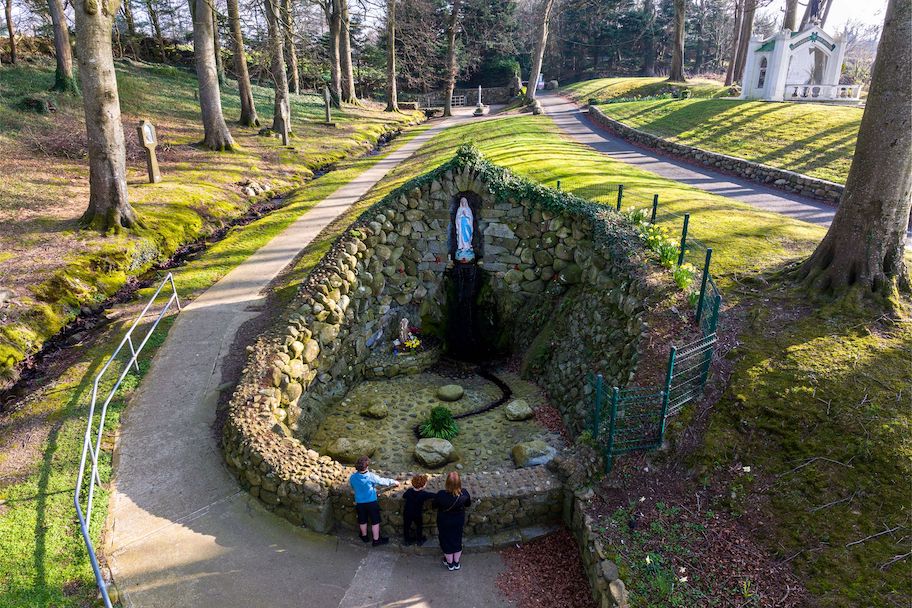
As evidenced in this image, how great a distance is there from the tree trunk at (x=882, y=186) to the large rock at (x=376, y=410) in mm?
9038

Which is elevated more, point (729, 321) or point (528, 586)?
point (729, 321)

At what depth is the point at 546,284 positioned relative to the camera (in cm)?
1405

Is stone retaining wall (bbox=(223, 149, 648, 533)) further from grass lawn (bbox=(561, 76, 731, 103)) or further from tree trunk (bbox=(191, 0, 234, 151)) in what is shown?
grass lawn (bbox=(561, 76, 731, 103))

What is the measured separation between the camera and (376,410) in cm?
1163

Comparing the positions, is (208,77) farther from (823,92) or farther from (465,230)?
(823,92)

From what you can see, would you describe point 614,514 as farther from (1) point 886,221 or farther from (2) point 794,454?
(1) point 886,221

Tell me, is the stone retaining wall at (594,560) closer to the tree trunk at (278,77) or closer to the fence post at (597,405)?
the fence post at (597,405)

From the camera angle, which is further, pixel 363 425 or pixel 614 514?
pixel 363 425

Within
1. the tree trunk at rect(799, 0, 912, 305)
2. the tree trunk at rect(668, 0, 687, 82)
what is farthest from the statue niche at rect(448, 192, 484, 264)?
the tree trunk at rect(668, 0, 687, 82)

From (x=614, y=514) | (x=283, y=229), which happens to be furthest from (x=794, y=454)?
(x=283, y=229)

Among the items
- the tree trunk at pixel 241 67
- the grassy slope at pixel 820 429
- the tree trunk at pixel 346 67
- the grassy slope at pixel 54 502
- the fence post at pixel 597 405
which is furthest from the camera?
the tree trunk at pixel 346 67

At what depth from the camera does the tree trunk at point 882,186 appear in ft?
30.0

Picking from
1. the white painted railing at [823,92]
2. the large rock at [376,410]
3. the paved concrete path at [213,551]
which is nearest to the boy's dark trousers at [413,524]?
the paved concrete path at [213,551]

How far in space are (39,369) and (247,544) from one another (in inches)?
287
